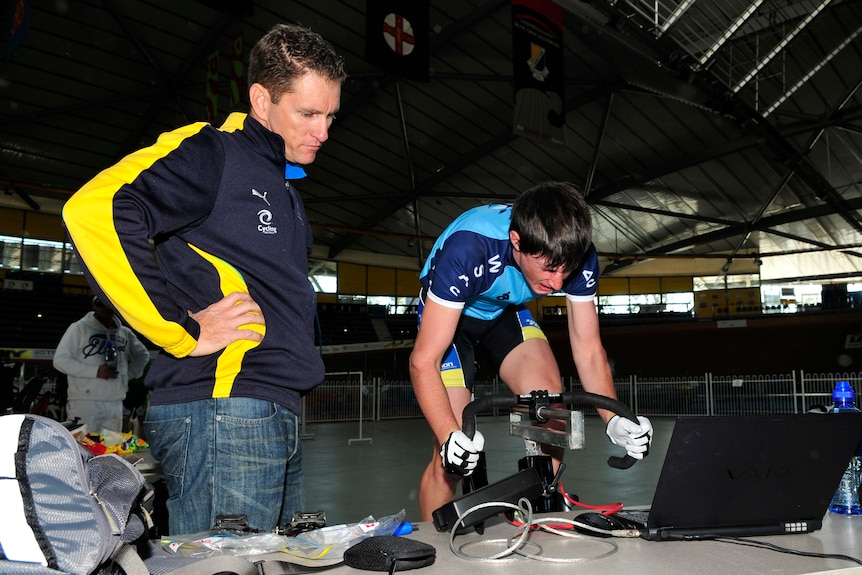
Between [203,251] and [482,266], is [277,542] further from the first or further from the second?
[482,266]

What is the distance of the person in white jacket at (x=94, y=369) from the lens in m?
5.94

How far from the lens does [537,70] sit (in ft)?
32.0

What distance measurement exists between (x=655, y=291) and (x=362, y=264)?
45.3 feet

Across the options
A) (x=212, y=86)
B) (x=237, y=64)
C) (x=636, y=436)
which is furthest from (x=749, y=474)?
(x=212, y=86)

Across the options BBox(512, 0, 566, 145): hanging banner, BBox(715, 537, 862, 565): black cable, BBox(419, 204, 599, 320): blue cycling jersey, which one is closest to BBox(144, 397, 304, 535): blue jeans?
BBox(419, 204, 599, 320): blue cycling jersey

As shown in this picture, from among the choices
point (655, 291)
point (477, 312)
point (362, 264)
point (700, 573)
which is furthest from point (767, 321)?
point (700, 573)

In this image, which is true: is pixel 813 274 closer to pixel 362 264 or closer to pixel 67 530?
pixel 362 264

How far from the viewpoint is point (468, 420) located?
158cm

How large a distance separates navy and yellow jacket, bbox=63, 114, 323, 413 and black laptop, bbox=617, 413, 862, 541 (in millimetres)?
934

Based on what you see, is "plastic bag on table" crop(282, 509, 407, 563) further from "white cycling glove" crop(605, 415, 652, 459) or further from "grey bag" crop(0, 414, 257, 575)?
"white cycling glove" crop(605, 415, 652, 459)

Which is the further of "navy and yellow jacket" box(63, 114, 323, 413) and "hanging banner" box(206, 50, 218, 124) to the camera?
"hanging banner" box(206, 50, 218, 124)

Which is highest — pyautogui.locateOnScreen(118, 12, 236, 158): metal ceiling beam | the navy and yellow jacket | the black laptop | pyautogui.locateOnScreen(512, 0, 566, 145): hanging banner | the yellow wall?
pyautogui.locateOnScreen(118, 12, 236, 158): metal ceiling beam

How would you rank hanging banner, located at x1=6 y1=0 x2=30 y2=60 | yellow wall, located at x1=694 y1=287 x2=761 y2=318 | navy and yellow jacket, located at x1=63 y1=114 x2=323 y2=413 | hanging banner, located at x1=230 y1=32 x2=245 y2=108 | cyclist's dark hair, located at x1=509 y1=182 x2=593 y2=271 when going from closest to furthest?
1. navy and yellow jacket, located at x1=63 y1=114 x2=323 y2=413
2. cyclist's dark hair, located at x1=509 y1=182 x2=593 y2=271
3. hanging banner, located at x1=6 y1=0 x2=30 y2=60
4. hanging banner, located at x1=230 y1=32 x2=245 y2=108
5. yellow wall, located at x1=694 y1=287 x2=761 y2=318

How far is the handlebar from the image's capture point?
1.55 m
